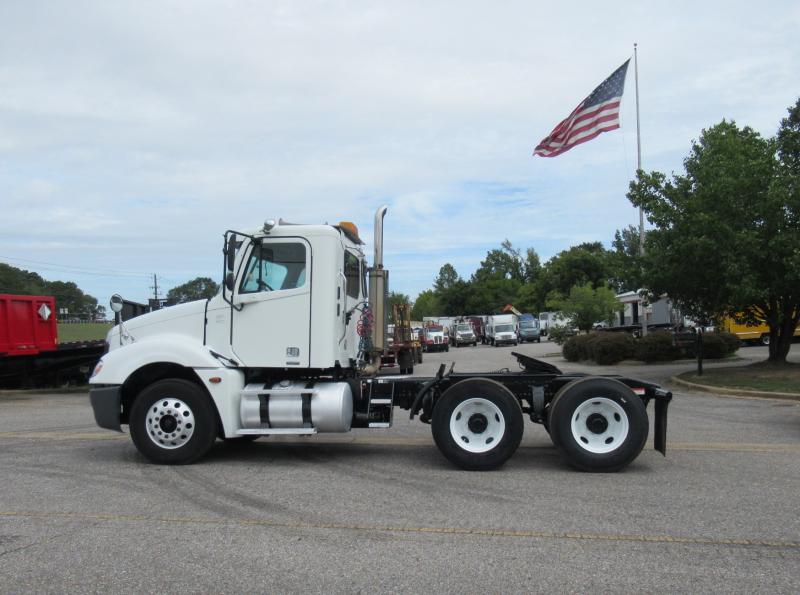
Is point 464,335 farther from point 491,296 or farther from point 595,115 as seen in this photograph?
point 491,296

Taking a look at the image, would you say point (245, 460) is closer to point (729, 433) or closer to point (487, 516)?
point (487, 516)

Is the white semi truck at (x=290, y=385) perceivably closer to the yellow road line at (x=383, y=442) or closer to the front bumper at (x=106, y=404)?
the front bumper at (x=106, y=404)

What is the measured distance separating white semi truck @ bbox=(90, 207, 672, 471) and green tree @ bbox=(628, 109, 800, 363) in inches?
409

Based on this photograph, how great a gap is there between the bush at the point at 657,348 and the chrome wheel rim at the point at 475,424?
19854mm

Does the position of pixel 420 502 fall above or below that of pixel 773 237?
below

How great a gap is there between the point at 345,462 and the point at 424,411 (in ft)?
3.69

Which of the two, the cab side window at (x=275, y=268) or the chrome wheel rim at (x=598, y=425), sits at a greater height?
the cab side window at (x=275, y=268)

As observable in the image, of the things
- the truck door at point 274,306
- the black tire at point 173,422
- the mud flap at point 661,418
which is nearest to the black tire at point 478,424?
the mud flap at point 661,418

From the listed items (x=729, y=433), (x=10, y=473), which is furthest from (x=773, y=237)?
(x=10, y=473)

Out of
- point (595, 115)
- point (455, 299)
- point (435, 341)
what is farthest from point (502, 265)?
point (595, 115)

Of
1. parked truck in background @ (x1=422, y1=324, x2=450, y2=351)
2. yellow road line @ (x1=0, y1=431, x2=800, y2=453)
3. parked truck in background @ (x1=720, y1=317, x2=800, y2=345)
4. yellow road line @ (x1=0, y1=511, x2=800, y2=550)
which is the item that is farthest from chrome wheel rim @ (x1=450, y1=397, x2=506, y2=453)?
parked truck in background @ (x1=422, y1=324, x2=450, y2=351)

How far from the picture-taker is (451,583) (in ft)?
14.8

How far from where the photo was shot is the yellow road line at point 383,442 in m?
8.87

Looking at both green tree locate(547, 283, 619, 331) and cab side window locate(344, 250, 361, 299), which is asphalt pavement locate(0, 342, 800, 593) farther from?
green tree locate(547, 283, 619, 331)
